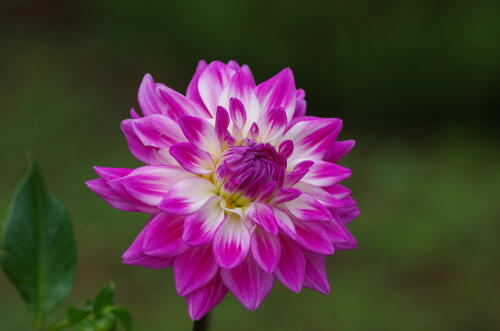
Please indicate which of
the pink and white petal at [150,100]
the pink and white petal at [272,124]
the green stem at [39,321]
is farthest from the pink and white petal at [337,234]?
the green stem at [39,321]

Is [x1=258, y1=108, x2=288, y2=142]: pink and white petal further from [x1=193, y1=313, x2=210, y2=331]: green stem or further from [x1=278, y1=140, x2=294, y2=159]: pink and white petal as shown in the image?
[x1=193, y1=313, x2=210, y2=331]: green stem

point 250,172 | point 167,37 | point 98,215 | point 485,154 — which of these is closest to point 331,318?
point 98,215

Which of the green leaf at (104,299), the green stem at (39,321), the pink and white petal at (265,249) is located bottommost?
the green stem at (39,321)

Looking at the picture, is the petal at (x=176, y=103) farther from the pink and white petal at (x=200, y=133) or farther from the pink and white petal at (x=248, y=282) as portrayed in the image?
the pink and white petal at (x=248, y=282)

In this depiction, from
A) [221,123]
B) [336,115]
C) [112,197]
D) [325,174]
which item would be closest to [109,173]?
[112,197]

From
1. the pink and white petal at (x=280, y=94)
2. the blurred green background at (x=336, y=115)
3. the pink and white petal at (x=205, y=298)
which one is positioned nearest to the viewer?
the pink and white petal at (x=205, y=298)

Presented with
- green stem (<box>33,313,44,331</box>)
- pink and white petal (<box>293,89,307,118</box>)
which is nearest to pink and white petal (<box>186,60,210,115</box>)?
pink and white petal (<box>293,89,307,118</box>)

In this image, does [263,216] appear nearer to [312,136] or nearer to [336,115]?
[312,136]
